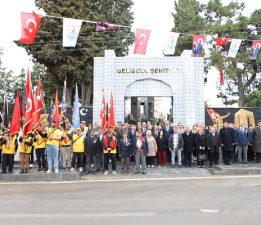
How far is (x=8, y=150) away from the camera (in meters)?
15.2

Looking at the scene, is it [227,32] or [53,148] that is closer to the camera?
[53,148]

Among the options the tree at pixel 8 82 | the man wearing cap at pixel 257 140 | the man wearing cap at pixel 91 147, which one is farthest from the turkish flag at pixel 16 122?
the tree at pixel 8 82

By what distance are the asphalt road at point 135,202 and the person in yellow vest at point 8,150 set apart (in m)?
2.27

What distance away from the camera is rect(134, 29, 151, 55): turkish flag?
814 inches

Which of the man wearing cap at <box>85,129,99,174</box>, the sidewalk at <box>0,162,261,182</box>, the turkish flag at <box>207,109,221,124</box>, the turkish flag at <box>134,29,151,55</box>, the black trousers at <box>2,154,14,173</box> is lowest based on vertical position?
the sidewalk at <box>0,162,261,182</box>

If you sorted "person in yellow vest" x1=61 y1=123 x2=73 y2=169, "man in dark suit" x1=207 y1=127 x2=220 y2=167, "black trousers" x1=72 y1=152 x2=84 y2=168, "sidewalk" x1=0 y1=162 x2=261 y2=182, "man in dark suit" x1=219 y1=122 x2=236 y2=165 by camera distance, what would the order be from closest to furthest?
"sidewalk" x1=0 y1=162 x2=261 y2=182, "black trousers" x1=72 y1=152 x2=84 y2=168, "person in yellow vest" x1=61 y1=123 x2=73 y2=169, "man in dark suit" x1=207 y1=127 x2=220 y2=167, "man in dark suit" x1=219 y1=122 x2=236 y2=165

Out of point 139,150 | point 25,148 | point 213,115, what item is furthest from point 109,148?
point 213,115

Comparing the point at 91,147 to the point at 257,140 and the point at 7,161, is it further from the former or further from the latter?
the point at 257,140

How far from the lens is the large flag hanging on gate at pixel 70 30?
64.8ft

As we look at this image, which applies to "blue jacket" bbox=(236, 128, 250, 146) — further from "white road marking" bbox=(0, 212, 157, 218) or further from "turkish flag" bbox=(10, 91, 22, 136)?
Result: "white road marking" bbox=(0, 212, 157, 218)

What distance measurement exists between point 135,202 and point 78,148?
6743 millimetres

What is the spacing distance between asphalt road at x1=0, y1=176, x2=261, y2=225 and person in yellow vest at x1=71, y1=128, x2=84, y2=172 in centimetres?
254

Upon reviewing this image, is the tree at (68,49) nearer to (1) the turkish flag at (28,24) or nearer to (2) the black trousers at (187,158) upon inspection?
(1) the turkish flag at (28,24)

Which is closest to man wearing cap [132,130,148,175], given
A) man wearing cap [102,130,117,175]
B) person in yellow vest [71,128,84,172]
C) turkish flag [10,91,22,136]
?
man wearing cap [102,130,117,175]
